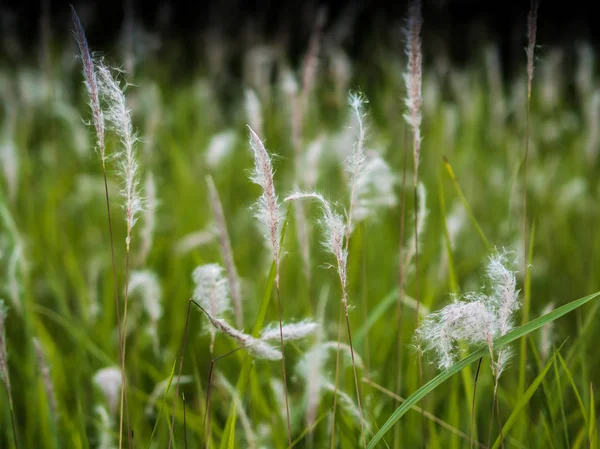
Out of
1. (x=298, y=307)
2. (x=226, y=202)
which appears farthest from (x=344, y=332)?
(x=226, y=202)

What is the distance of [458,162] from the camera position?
242cm

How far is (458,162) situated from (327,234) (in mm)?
1866

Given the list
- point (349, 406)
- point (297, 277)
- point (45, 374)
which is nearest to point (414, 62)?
point (349, 406)

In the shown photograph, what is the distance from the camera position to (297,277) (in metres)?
1.76

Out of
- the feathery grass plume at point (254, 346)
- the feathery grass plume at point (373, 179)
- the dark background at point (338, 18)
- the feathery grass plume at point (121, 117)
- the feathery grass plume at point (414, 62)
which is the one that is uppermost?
the dark background at point (338, 18)

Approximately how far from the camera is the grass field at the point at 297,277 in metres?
0.84

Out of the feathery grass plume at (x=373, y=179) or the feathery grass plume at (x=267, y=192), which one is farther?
the feathery grass plume at (x=373, y=179)

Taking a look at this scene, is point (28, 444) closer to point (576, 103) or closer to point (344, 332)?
point (344, 332)

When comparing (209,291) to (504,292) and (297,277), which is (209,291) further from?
(297,277)

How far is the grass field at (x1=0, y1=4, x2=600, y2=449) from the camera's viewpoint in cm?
84

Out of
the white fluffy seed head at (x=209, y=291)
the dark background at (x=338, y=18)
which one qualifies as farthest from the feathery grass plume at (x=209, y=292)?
the dark background at (x=338, y=18)

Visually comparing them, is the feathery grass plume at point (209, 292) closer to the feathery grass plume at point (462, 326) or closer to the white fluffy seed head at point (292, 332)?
the white fluffy seed head at point (292, 332)

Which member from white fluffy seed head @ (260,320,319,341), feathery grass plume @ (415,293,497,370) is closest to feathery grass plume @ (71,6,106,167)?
white fluffy seed head @ (260,320,319,341)

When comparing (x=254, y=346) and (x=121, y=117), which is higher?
(x=121, y=117)
